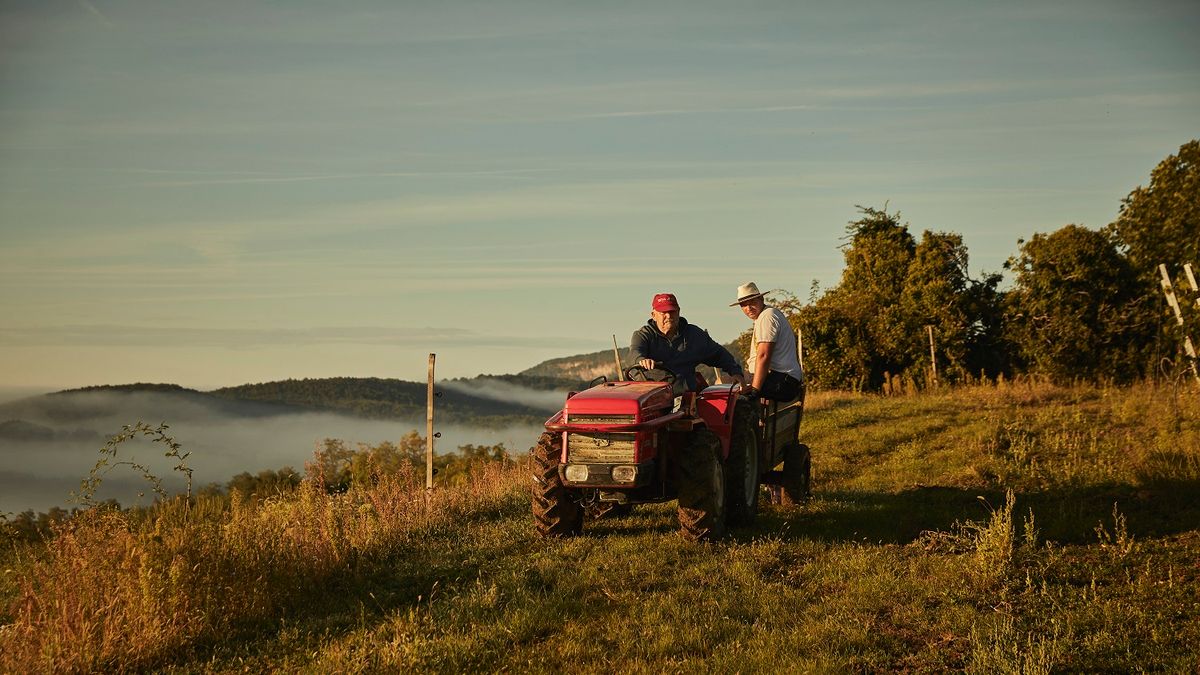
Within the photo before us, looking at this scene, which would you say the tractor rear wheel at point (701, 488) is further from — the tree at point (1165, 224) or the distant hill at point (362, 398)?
the distant hill at point (362, 398)

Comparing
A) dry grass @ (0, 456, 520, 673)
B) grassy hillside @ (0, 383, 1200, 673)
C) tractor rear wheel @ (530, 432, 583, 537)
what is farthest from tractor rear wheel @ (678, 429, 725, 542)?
dry grass @ (0, 456, 520, 673)

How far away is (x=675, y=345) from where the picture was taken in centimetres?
1034

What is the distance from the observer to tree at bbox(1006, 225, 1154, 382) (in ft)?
96.9

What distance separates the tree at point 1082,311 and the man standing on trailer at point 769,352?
68.7 ft

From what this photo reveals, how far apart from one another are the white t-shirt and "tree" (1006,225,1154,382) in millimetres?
20918

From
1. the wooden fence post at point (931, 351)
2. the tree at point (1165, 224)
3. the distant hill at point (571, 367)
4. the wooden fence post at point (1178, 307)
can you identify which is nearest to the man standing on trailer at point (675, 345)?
the wooden fence post at point (1178, 307)

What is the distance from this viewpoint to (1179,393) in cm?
1923

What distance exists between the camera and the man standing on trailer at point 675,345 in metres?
10.2

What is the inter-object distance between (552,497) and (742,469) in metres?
1.79

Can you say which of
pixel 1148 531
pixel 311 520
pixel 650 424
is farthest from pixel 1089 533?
pixel 311 520

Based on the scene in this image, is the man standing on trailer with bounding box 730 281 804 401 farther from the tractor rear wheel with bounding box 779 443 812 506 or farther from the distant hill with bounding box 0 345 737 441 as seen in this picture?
the distant hill with bounding box 0 345 737 441

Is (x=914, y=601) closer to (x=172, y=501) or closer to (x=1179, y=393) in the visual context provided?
(x=172, y=501)

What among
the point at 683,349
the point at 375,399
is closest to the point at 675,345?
the point at 683,349

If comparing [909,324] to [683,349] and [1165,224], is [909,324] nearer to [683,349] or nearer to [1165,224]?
[1165,224]
